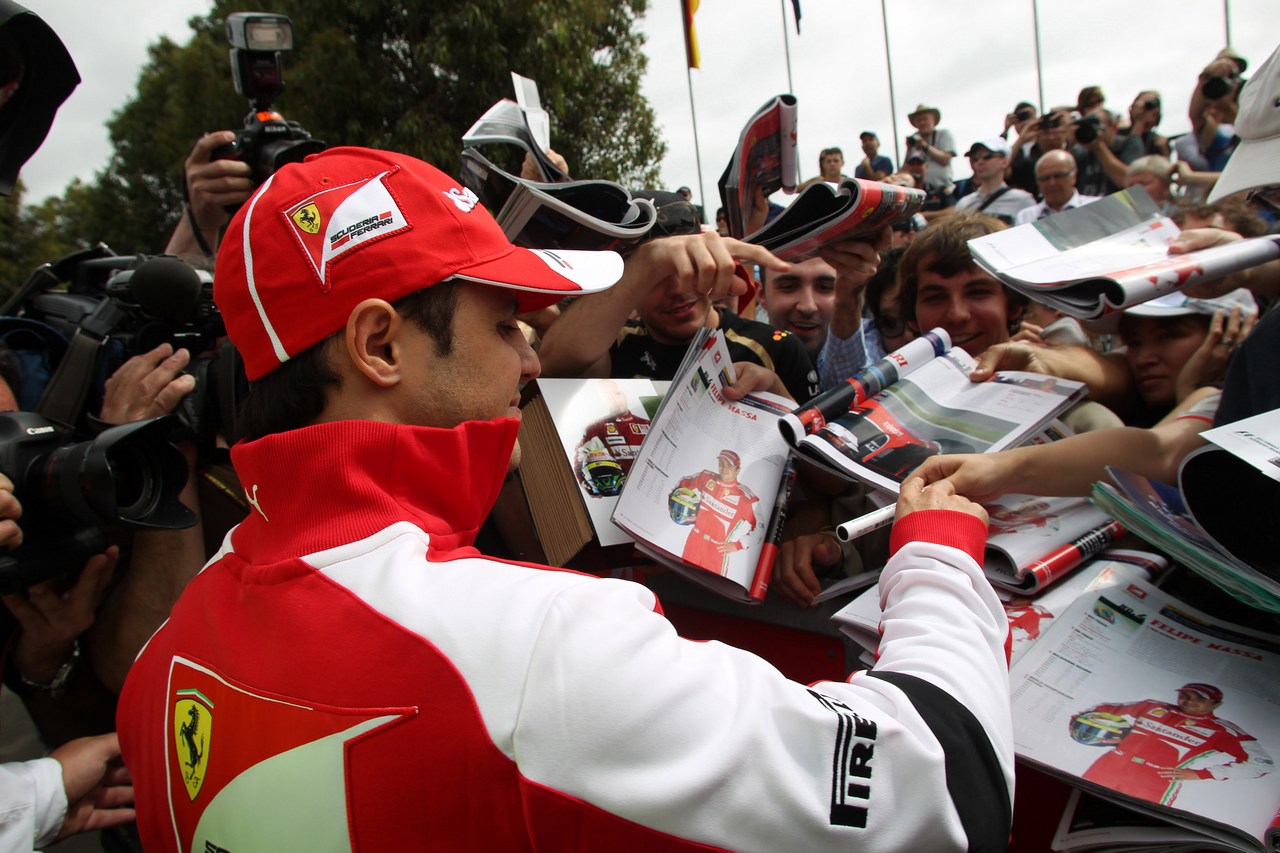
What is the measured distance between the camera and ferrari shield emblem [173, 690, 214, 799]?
993 mm

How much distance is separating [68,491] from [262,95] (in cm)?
163

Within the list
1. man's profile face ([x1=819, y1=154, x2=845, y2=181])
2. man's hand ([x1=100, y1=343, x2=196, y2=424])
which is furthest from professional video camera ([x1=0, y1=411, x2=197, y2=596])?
man's profile face ([x1=819, y1=154, x2=845, y2=181])

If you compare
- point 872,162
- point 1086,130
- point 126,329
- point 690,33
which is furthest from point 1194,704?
point 872,162

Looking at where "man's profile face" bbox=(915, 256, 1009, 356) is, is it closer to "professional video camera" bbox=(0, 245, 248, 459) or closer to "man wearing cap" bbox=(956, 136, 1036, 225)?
"professional video camera" bbox=(0, 245, 248, 459)

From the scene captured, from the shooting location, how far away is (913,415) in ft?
5.34

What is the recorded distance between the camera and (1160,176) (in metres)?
5.43

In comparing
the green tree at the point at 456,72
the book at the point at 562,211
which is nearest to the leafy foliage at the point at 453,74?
the green tree at the point at 456,72

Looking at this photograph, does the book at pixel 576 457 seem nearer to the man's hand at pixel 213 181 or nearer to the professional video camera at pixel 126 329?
the professional video camera at pixel 126 329

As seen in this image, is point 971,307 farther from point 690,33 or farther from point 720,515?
point 690,33

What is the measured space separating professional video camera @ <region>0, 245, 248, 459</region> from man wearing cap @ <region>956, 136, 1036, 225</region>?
6.00 metres

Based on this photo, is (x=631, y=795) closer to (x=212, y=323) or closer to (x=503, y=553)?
(x=503, y=553)

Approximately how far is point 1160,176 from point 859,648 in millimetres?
5420

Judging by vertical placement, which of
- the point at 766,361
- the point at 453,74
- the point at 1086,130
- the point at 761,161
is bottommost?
the point at 766,361

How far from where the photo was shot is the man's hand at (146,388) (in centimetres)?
182
